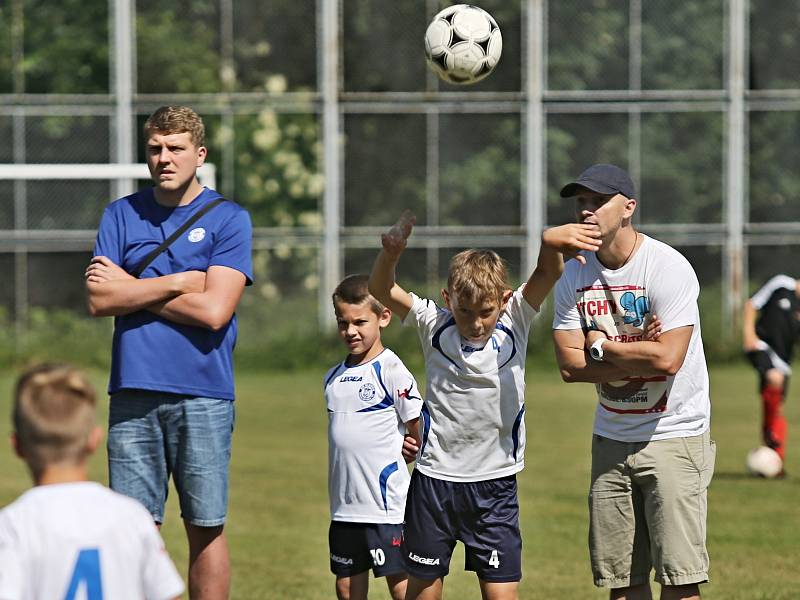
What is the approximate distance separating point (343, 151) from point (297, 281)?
2.30 metres

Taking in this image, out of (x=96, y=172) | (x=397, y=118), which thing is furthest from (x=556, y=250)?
→ (x=397, y=118)

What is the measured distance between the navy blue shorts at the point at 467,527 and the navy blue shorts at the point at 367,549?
1.15ft

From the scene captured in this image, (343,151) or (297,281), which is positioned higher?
(343,151)

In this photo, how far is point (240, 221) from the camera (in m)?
5.84

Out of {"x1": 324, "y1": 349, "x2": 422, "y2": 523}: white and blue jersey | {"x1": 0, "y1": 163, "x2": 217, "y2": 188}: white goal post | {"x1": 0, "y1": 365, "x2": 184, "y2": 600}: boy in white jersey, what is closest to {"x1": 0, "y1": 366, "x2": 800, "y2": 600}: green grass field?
{"x1": 324, "y1": 349, "x2": 422, "y2": 523}: white and blue jersey

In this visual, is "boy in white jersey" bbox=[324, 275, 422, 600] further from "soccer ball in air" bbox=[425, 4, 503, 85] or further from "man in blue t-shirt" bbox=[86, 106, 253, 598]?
"soccer ball in air" bbox=[425, 4, 503, 85]

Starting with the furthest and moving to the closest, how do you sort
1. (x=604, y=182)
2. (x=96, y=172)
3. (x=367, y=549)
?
(x=96, y=172)
(x=367, y=549)
(x=604, y=182)

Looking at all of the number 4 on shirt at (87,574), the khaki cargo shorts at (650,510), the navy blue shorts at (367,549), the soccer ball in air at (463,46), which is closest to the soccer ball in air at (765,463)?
the soccer ball in air at (463,46)

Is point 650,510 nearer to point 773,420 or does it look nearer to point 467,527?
point 467,527

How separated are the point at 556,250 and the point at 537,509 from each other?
16.4 ft

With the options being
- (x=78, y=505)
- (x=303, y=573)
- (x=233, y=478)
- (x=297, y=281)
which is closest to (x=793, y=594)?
(x=303, y=573)

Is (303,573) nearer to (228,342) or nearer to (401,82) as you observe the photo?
(228,342)

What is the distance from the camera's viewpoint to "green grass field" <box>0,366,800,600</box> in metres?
7.53

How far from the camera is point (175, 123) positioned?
5.66 metres
